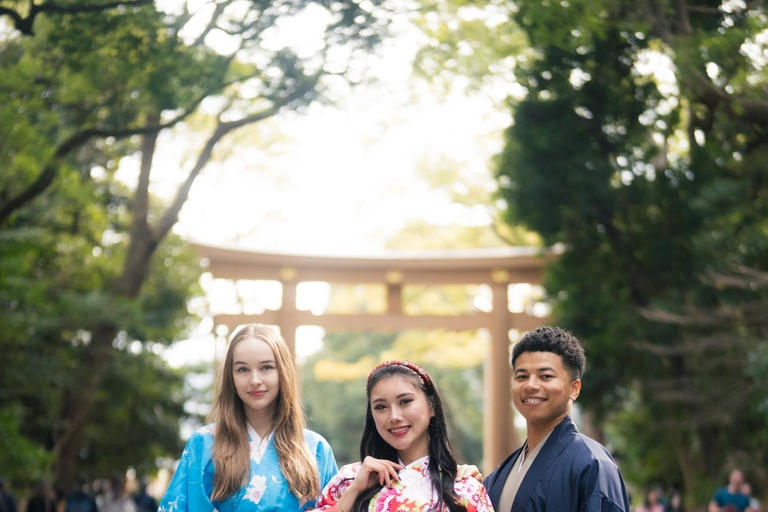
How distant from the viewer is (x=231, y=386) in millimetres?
3549

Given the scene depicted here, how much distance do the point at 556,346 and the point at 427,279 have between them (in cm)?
1502

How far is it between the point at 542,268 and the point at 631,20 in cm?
1000

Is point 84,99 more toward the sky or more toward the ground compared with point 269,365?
more toward the sky

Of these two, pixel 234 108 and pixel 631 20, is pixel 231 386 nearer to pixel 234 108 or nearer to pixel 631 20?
pixel 631 20

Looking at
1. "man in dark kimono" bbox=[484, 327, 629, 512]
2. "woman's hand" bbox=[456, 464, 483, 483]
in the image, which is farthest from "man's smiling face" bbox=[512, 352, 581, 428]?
"woman's hand" bbox=[456, 464, 483, 483]

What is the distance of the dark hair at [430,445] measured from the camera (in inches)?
118

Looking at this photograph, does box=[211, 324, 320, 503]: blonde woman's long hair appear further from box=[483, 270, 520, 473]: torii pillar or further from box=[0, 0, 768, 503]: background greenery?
box=[483, 270, 520, 473]: torii pillar

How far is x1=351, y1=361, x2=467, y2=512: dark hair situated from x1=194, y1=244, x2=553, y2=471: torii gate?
14.1 meters

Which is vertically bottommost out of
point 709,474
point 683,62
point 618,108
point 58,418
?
point 709,474

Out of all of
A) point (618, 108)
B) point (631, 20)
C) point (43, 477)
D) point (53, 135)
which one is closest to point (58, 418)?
point (43, 477)

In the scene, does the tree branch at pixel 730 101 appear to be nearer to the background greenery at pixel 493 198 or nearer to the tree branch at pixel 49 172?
the background greenery at pixel 493 198

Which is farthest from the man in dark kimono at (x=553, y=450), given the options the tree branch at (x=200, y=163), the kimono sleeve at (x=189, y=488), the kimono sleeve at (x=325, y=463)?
the tree branch at (x=200, y=163)

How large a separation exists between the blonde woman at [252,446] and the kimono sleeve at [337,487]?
377 millimetres

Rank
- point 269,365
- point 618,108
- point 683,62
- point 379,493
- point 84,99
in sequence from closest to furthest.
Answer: point 379,493, point 269,365, point 683,62, point 84,99, point 618,108
